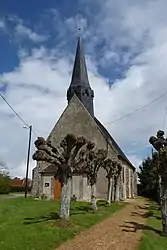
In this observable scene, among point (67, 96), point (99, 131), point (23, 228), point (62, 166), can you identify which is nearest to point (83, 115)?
point (99, 131)

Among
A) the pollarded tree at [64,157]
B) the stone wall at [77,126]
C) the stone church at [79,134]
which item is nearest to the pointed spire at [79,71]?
the stone church at [79,134]

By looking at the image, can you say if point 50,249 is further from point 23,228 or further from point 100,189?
point 100,189

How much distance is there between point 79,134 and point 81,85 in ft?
29.4

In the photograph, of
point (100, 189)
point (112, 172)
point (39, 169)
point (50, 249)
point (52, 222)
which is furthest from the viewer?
point (39, 169)

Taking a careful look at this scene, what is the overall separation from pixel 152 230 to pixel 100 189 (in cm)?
2210

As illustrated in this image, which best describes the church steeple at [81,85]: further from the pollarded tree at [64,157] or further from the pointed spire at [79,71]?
the pollarded tree at [64,157]

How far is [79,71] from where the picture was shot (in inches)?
1897

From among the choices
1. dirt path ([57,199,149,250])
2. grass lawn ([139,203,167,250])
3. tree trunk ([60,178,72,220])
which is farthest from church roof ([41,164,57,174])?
grass lawn ([139,203,167,250])

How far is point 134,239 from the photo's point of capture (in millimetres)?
12070

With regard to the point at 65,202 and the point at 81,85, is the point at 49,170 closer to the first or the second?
the point at 81,85

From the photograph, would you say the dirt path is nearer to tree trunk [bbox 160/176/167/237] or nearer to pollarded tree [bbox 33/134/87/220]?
tree trunk [bbox 160/176/167/237]

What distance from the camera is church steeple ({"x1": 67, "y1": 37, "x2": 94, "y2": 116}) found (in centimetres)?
4591

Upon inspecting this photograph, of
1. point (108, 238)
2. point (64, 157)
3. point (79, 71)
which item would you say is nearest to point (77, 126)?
point (79, 71)

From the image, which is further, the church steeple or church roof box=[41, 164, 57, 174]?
the church steeple
